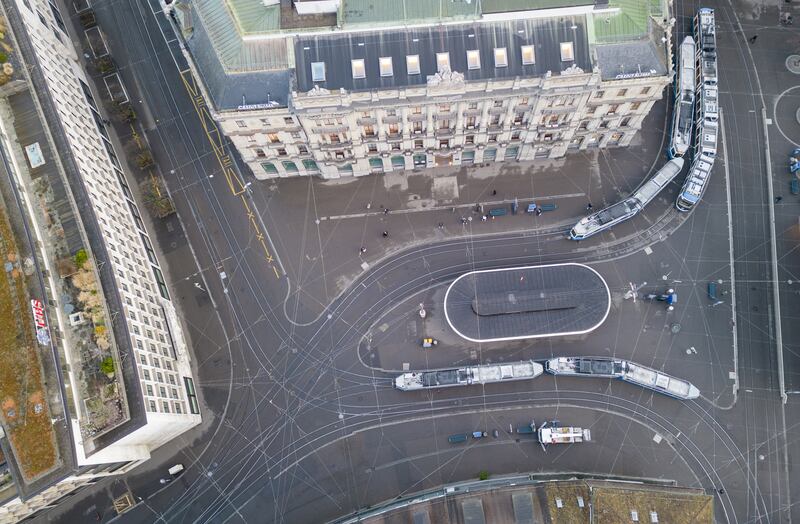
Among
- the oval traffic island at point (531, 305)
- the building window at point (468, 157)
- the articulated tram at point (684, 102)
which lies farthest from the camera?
the building window at point (468, 157)

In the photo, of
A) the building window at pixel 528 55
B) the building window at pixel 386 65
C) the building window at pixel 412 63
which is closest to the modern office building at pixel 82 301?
the building window at pixel 386 65

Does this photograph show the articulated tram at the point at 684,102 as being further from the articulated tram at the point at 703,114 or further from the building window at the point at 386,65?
the building window at the point at 386,65

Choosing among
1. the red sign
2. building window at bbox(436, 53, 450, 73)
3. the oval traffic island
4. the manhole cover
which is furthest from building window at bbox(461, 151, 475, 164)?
the red sign

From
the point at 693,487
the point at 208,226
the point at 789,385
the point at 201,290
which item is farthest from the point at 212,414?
the point at 789,385

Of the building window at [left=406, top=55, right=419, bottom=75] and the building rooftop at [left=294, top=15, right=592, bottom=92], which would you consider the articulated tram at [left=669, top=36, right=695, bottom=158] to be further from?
the building window at [left=406, top=55, right=419, bottom=75]

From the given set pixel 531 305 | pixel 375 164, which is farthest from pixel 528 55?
pixel 531 305

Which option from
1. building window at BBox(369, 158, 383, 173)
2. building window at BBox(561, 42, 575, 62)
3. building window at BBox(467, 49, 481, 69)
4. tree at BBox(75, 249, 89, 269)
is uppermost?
building window at BBox(467, 49, 481, 69)
